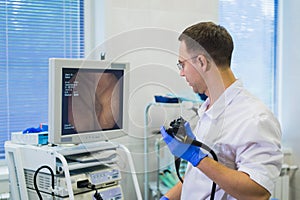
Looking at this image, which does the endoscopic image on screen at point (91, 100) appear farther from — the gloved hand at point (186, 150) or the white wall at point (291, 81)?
the white wall at point (291, 81)

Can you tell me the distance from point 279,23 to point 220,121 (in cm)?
225

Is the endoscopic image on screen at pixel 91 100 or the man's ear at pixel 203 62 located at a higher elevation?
the man's ear at pixel 203 62

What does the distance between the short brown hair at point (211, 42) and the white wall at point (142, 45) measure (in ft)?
3.05

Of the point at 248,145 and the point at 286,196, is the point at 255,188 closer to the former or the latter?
the point at 248,145

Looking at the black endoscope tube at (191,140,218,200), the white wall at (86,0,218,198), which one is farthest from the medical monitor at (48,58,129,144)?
the black endoscope tube at (191,140,218,200)

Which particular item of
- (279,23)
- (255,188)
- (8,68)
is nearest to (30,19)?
(8,68)

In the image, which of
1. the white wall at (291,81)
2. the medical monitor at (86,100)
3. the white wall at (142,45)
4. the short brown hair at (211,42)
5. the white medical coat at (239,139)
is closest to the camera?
the white medical coat at (239,139)

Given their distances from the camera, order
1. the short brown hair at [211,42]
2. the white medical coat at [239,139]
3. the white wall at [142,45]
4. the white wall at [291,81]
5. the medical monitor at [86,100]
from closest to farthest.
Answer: the white medical coat at [239,139], the short brown hair at [211,42], the medical monitor at [86,100], the white wall at [142,45], the white wall at [291,81]

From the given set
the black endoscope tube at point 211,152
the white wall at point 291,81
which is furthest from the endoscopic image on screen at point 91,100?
the white wall at point 291,81

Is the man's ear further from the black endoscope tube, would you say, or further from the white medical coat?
the black endoscope tube

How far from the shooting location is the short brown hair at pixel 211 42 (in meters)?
1.43

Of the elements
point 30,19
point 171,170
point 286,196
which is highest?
point 30,19

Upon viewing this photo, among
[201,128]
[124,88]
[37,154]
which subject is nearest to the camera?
[201,128]

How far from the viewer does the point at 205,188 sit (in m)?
1.46
